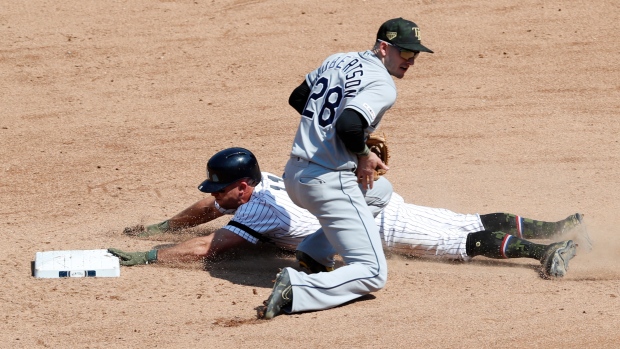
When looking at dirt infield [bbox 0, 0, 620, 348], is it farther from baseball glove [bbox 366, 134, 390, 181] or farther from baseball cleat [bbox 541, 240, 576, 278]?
baseball glove [bbox 366, 134, 390, 181]

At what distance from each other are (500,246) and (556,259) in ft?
1.26

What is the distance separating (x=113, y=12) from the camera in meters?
Answer: 11.3

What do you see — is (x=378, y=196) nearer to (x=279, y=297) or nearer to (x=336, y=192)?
(x=336, y=192)

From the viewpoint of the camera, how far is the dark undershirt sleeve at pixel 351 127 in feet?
17.0

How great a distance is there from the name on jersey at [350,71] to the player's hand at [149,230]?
1.99 metres

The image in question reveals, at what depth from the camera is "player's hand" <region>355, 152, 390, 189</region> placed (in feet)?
18.0

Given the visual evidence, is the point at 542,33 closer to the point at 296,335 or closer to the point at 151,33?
the point at 151,33

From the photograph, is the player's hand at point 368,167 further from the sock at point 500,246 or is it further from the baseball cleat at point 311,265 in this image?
the sock at point 500,246

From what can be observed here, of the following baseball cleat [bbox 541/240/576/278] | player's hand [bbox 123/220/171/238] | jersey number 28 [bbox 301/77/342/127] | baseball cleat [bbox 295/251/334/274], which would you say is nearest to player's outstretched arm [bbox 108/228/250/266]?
baseball cleat [bbox 295/251/334/274]

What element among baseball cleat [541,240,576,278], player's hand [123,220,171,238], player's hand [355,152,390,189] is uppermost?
player's hand [355,152,390,189]

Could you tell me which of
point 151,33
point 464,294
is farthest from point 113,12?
point 464,294

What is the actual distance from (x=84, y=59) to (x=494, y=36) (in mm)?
4719

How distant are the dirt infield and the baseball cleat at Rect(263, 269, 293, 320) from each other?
93mm

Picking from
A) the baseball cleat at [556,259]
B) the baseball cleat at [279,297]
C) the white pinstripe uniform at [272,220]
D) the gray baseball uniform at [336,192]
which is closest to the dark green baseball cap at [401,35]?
the gray baseball uniform at [336,192]
